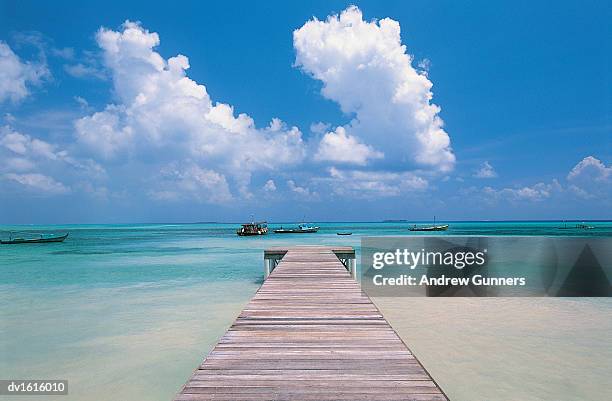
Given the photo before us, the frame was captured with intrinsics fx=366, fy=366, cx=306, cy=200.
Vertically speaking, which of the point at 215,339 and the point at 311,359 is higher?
the point at 311,359

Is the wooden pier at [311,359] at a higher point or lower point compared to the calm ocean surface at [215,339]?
higher

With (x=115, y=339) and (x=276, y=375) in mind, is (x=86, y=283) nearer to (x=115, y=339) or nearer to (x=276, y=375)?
(x=115, y=339)

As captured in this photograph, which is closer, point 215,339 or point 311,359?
point 311,359

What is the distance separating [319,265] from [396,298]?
3.76 meters

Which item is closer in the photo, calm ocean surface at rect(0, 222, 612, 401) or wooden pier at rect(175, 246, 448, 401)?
wooden pier at rect(175, 246, 448, 401)

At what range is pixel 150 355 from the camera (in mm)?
8312

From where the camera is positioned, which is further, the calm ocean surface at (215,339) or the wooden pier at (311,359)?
the calm ocean surface at (215,339)

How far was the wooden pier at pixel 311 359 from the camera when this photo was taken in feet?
10.6

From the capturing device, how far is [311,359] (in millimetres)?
Answer: 4023

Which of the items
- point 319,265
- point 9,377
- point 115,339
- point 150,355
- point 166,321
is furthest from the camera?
point 319,265

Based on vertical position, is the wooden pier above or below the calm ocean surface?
above

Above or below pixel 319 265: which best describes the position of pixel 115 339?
below

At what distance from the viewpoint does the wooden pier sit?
3246 millimetres

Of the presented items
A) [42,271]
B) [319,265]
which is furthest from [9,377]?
[42,271]
